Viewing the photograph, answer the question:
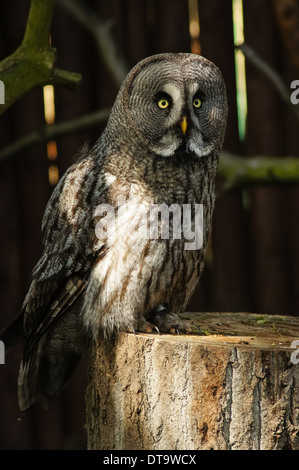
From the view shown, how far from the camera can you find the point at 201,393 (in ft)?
7.93

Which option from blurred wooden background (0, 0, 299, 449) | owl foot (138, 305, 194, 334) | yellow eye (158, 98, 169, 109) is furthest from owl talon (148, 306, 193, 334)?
blurred wooden background (0, 0, 299, 449)

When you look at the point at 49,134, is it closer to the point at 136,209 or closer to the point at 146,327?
the point at 136,209

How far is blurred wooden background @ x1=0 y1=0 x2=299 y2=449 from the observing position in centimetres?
414

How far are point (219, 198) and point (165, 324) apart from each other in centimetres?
151

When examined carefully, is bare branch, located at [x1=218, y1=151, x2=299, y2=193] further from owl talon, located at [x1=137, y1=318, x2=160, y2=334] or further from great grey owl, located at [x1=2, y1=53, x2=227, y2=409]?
owl talon, located at [x1=137, y1=318, x2=160, y2=334]

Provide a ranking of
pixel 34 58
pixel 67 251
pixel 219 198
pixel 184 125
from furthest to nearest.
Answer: pixel 219 198 → pixel 34 58 → pixel 67 251 → pixel 184 125

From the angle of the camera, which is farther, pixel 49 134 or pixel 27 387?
pixel 49 134

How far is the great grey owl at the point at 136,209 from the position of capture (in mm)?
2799

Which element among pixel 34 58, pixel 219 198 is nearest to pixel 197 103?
pixel 34 58

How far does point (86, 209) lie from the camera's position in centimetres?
285

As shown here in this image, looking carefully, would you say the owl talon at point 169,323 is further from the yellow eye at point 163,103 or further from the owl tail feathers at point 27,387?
the yellow eye at point 163,103

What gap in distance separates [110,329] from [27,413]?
5.21 ft

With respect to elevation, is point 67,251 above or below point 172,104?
below
